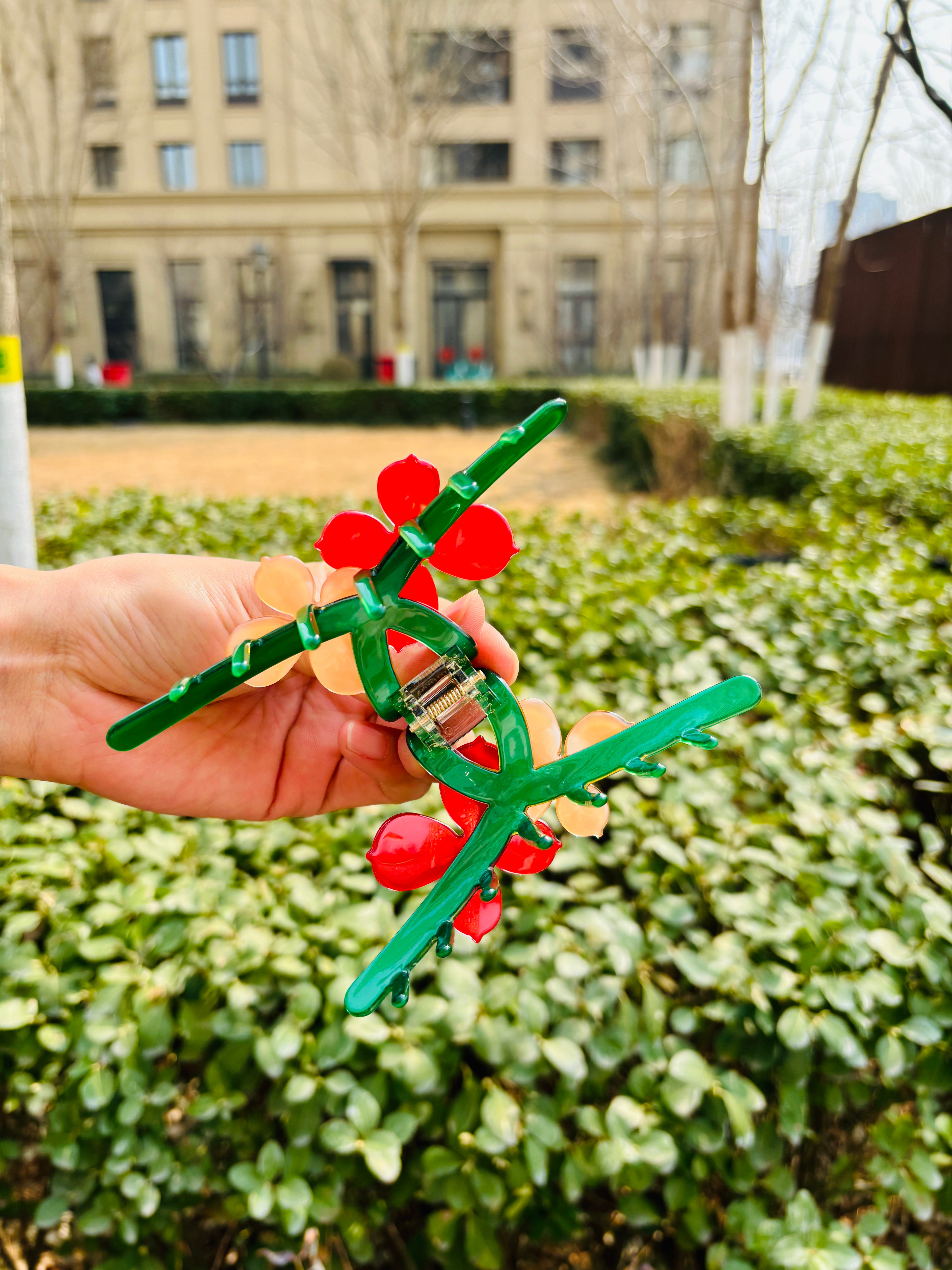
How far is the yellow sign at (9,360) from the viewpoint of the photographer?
250 cm

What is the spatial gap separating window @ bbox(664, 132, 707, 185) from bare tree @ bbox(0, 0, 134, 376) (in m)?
13.7

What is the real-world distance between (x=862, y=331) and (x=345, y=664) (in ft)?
66.6

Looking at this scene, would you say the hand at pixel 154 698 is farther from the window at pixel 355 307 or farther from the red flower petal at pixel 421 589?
the window at pixel 355 307

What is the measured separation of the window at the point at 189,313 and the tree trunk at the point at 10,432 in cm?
2715

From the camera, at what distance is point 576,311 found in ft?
90.2

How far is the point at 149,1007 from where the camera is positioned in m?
1.38

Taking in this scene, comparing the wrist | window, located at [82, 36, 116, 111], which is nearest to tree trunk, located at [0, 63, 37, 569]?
the wrist

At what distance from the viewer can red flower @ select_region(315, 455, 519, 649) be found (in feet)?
1.90

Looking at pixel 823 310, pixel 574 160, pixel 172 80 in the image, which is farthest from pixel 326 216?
pixel 823 310

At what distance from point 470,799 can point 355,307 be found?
29633 millimetres

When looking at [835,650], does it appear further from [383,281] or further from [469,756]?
[383,281]

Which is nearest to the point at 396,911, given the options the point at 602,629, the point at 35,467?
the point at 602,629

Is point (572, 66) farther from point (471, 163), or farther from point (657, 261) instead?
point (471, 163)

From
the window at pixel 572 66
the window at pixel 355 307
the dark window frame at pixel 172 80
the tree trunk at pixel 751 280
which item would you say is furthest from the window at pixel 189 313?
the tree trunk at pixel 751 280
